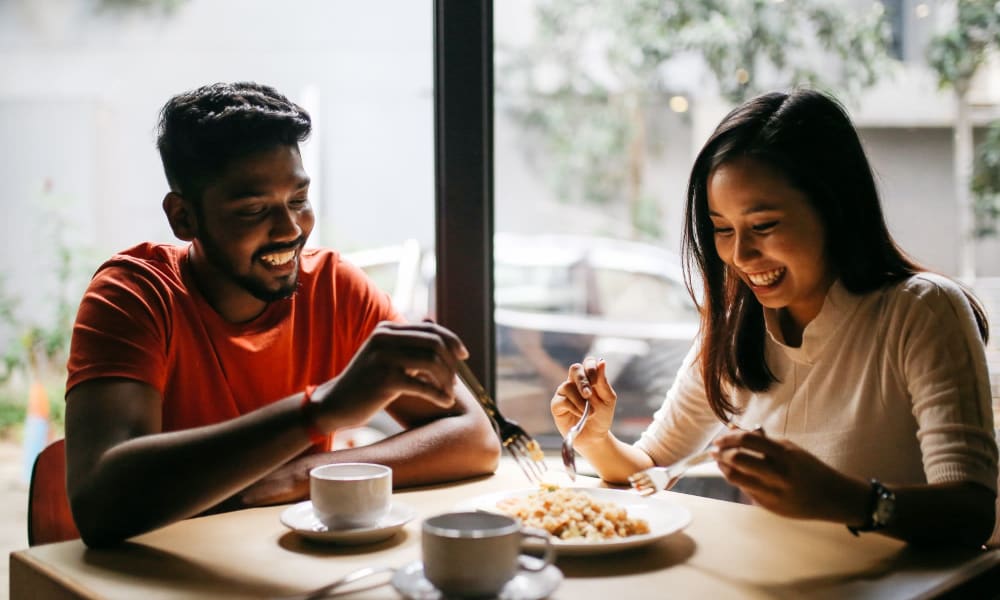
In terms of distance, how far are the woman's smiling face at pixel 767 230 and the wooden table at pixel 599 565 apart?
1.41 feet

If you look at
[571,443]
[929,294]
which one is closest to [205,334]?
[571,443]

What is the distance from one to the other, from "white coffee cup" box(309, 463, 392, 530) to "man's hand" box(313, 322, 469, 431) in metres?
0.08

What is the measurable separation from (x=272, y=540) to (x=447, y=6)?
1.40 meters

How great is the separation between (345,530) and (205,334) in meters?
0.58

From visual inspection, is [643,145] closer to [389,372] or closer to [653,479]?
[653,479]

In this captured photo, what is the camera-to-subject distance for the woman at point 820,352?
1265 mm

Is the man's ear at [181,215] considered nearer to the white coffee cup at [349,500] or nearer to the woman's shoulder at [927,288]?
the white coffee cup at [349,500]

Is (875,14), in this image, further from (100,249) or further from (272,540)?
(100,249)

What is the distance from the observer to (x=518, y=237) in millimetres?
2346

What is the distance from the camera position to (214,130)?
1.62 metres

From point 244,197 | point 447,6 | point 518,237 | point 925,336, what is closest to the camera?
point 925,336

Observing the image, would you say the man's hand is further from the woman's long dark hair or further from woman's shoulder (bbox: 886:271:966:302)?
woman's shoulder (bbox: 886:271:966:302)

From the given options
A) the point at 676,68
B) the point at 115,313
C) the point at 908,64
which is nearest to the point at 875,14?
the point at 908,64

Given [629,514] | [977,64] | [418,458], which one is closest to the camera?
[629,514]
